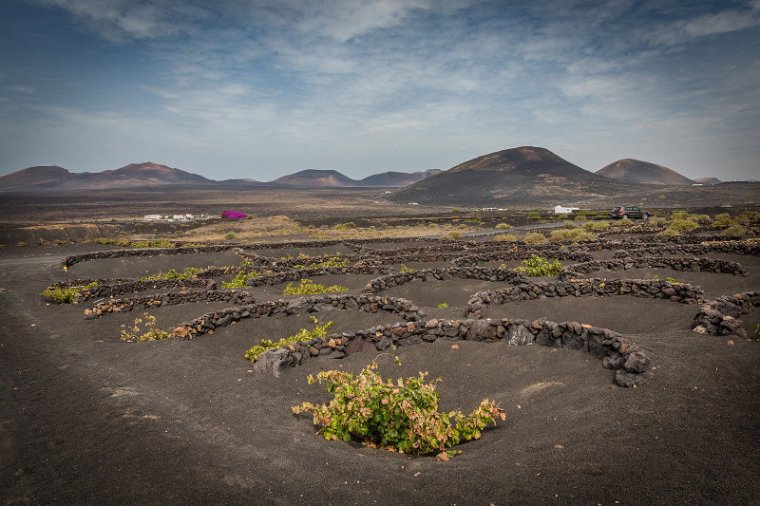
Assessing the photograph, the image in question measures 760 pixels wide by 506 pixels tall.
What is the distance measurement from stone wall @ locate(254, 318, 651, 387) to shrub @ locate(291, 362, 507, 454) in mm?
3141

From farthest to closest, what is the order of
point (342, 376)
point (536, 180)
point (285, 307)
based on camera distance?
point (536, 180), point (285, 307), point (342, 376)

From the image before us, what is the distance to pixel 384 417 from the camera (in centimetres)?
598

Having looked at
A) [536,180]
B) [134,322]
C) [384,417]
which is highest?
[536,180]

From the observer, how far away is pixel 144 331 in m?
14.6

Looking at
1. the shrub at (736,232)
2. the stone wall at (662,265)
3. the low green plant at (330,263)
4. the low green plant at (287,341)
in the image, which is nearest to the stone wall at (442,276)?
the stone wall at (662,265)

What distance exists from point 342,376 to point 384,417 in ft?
3.91

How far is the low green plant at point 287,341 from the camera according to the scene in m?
10.9

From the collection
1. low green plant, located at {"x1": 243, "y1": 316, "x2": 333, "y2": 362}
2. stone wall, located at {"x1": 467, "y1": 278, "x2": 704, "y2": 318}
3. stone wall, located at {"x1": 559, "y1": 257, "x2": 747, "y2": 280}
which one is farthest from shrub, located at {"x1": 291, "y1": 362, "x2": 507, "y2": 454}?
stone wall, located at {"x1": 559, "y1": 257, "x2": 747, "y2": 280}

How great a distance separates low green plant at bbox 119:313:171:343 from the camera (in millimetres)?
12625

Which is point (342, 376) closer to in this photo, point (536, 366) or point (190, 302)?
point (536, 366)

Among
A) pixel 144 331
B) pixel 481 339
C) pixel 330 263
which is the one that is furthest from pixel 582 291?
pixel 330 263

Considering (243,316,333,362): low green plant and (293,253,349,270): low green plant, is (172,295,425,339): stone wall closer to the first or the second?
(243,316,333,362): low green plant

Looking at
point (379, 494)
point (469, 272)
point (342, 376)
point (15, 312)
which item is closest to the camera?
point (379, 494)

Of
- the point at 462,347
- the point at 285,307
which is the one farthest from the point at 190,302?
the point at 462,347
